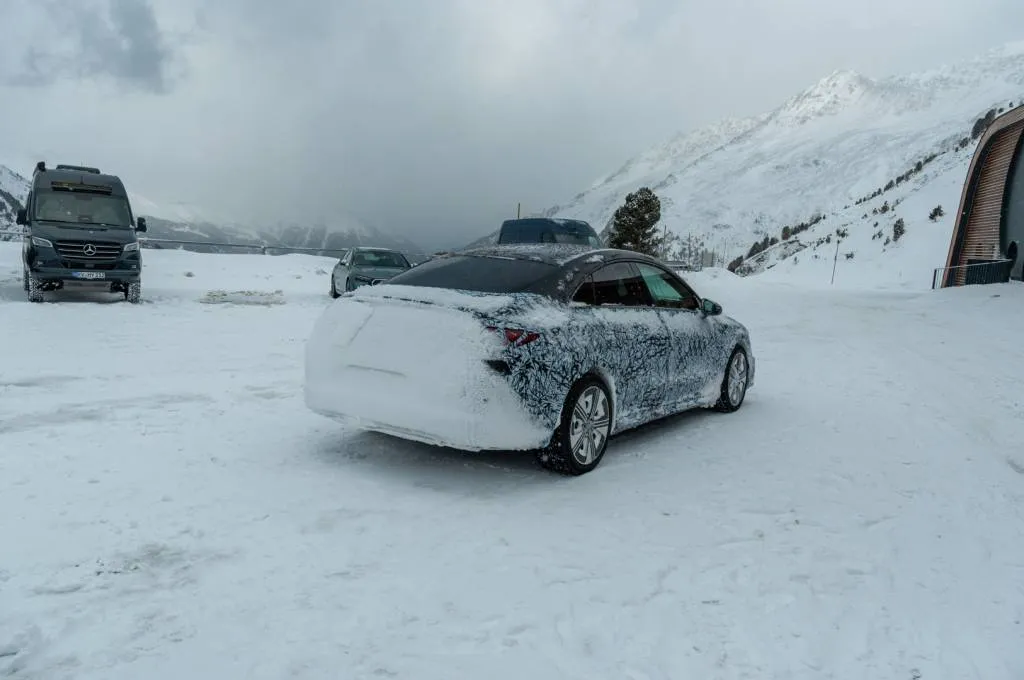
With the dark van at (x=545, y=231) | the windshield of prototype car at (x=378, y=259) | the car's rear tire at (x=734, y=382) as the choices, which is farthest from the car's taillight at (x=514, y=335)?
the windshield of prototype car at (x=378, y=259)

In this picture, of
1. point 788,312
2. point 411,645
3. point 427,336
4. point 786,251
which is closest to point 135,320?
point 427,336

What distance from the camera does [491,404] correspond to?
15.3 ft

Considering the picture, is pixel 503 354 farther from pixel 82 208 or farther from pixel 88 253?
pixel 82 208

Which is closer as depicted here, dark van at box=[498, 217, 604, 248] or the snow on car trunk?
the snow on car trunk

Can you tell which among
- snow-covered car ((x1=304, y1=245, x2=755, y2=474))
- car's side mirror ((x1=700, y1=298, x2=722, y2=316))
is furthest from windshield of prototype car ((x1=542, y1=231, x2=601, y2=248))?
snow-covered car ((x1=304, y1=245, x2=755, y2=474))

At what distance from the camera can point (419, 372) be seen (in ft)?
15.8

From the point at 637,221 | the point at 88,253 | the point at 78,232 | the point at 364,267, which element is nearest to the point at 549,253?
the point at 88,253

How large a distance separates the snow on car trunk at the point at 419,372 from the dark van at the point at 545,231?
1192cm

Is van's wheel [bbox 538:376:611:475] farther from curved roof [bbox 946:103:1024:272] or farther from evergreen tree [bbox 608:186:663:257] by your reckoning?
evergreen tree [bbox 608:186:663:257]

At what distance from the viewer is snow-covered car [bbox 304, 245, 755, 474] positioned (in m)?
4.72

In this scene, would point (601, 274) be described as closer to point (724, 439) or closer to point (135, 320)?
point (724, 439)

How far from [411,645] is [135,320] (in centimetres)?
1222

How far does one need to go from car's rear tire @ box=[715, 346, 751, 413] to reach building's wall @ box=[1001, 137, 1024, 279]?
21.4m

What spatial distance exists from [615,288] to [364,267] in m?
15.5
